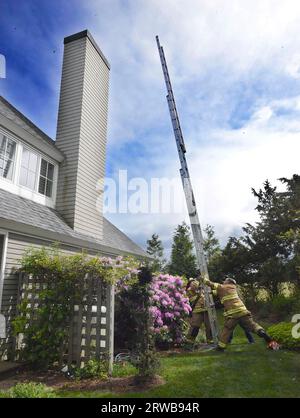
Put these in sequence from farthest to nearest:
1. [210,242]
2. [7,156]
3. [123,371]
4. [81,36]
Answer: [210,242], [81,36], [7,156], [123,371]

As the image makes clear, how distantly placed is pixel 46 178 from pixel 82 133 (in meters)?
2.18

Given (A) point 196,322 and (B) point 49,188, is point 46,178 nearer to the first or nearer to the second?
(B) point 49,188

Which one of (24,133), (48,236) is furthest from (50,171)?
(48,236)

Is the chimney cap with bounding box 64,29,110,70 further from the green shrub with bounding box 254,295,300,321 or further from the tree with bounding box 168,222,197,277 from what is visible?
the tree with bounding box 168,222,197,277

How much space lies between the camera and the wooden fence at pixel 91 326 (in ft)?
16.6

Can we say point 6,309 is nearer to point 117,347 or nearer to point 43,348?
point 43,348

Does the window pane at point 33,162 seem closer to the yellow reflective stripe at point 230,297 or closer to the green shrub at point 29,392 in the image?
the green shrub at point 29,392

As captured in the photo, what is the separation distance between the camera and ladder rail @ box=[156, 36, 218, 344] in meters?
7.46

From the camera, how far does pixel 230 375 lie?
4.89 meters

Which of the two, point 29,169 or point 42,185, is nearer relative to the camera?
point 29,169

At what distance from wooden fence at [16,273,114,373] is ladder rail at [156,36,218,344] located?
3.25m

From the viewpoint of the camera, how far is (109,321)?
5145 mm

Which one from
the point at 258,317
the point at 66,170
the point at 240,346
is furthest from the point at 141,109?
the point at 258,317
